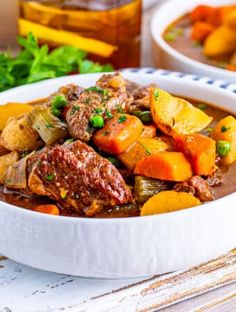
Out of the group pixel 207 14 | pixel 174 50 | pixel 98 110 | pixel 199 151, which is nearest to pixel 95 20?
pixel 174 50

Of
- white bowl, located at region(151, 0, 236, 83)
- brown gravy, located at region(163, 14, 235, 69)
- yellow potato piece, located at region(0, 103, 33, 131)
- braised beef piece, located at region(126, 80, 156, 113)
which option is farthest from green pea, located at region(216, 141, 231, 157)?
brown gravy, located at region(163, 14, 235, 69)

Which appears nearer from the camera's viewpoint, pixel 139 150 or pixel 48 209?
pixel 48 209

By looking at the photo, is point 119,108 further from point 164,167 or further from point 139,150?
point 164,167

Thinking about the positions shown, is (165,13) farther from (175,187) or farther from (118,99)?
(175,187)

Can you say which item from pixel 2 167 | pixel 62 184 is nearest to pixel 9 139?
pixel 2 167

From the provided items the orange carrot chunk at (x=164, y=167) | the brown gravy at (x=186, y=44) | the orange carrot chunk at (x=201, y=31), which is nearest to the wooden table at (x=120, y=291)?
the orange carrot chunk at (x=164, y=167)
